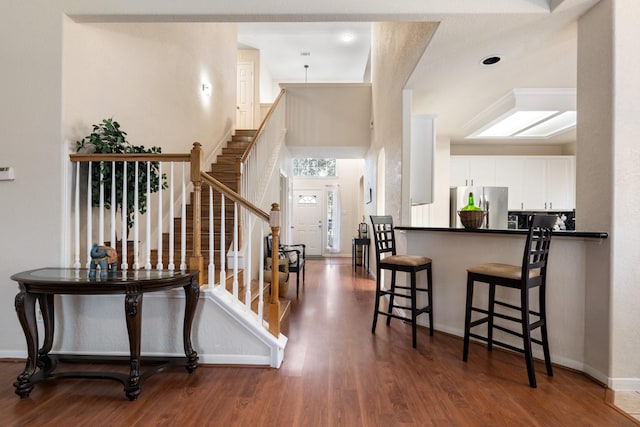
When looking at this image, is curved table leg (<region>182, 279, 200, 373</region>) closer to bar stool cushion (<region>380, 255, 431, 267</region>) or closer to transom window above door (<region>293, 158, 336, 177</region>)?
bar stool cushion (<region>380, 255, 431, 267</region>)

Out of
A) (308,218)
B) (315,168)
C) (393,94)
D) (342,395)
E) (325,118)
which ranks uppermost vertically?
(325,118)

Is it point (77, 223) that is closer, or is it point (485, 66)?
point (77, 223)

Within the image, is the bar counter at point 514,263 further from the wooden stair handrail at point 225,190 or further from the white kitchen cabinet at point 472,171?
the white kitchen cabinet at point 472,171

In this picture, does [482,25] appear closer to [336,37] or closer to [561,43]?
[561,43]

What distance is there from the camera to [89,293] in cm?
192

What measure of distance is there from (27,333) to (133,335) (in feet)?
2.27

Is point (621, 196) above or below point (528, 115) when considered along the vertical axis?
below

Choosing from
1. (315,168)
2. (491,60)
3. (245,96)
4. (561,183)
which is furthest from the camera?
(315,168)

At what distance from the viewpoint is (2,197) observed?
94.3 inches

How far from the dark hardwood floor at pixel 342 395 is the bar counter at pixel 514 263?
247 millimetres

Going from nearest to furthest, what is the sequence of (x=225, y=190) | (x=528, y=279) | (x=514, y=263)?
1. (x=528, y=279)
2. (x=225, y=190)
3. (x=514, y=263)

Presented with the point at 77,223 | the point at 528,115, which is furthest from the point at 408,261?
the point at 528,115

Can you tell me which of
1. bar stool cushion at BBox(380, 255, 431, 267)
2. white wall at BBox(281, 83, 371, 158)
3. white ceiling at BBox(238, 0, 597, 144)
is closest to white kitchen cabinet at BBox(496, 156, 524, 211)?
white ceiling at BBox(238, 0, 597, 144)

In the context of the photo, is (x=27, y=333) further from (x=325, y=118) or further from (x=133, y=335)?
(x=325, y=118)
